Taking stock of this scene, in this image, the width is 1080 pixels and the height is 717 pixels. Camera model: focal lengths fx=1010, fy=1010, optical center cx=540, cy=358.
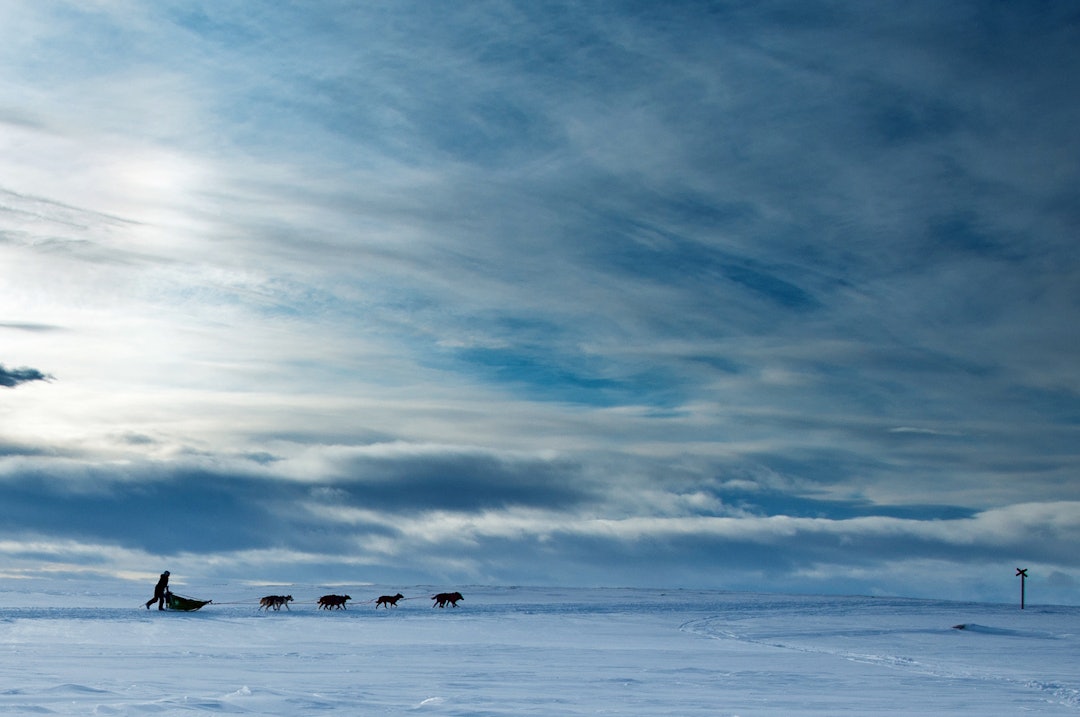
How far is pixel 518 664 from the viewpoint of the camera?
797 inches

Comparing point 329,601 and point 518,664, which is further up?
point 329,601

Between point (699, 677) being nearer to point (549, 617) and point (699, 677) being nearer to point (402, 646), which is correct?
point (402, 646)

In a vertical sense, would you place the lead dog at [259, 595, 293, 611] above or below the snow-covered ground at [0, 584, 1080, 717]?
above

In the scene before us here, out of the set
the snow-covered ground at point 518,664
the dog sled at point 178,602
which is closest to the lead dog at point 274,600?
the snow-covered ground at point 518,664

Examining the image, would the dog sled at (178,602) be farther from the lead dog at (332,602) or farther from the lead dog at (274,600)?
the lead dog at (332,602)

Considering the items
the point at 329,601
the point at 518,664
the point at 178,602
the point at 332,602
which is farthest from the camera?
the point at 332,602

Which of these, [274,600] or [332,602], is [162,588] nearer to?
[274,600]

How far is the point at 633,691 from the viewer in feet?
53.3

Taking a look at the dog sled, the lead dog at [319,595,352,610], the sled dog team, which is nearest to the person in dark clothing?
the dog sled

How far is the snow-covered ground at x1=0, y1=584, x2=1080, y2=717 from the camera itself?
14.3 meters

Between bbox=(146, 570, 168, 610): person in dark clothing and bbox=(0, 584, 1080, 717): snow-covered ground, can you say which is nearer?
bbox=(0, 584, 1080, 717): snow-covered ground

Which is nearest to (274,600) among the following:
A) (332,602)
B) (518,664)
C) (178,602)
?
(332,602)

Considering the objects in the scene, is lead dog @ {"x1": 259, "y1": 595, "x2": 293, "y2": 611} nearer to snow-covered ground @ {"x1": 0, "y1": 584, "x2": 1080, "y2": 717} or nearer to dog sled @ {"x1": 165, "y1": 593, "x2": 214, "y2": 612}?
snow-covered ground @ {"x1": 0, "y1": 584, "x2": 1080, "y2": 717}

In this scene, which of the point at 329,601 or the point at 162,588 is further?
the point at 329,601
